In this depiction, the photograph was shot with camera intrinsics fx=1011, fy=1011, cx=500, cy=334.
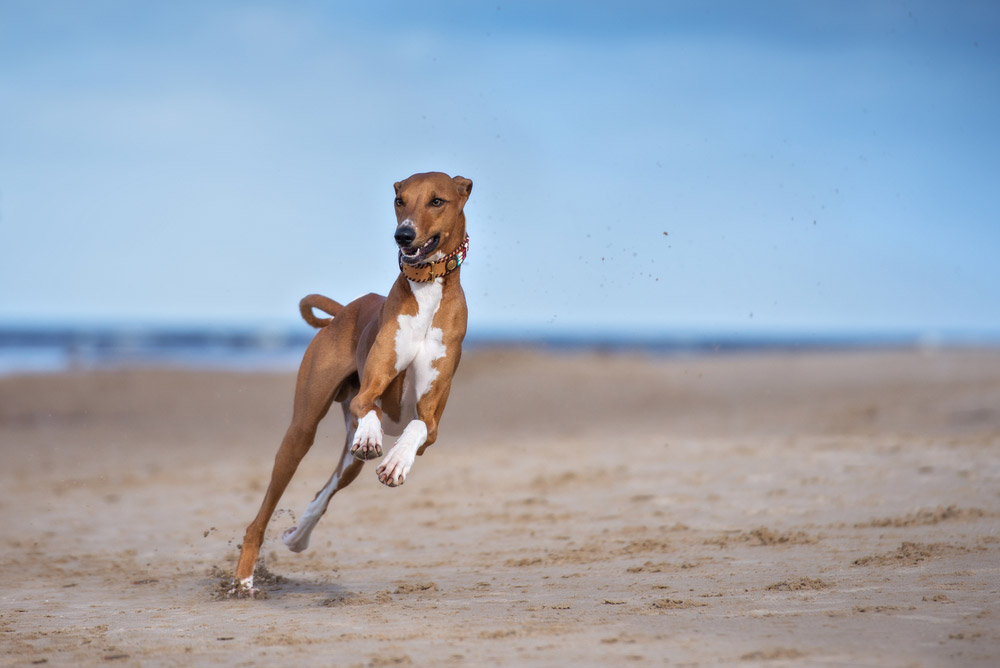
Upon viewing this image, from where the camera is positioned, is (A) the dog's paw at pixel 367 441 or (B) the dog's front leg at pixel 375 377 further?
(B) the dog's front leg at pixel 375 377

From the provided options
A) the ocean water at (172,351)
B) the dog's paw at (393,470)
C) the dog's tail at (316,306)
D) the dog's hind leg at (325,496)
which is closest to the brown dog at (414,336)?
the dog's paw at (393,470)

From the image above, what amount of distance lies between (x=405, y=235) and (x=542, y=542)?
317 cm

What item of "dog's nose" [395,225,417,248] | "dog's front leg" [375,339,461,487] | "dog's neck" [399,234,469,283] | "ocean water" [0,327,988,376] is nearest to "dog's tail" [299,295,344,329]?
"dog's neck" [399,234,469,283]

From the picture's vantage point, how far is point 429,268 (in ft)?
17.7

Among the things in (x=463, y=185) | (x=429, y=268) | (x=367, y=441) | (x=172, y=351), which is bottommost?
(x=172, y=351)

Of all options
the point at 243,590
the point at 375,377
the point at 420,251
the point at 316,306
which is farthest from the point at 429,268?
the point at 243,590

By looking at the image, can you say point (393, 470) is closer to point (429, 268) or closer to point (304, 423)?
point (429, 268)

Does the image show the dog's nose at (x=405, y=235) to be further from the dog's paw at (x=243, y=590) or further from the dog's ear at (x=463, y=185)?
the dog's paw at (x=243, y=590)

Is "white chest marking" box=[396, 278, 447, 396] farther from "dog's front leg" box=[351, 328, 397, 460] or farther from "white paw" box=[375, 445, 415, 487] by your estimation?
"white paw" box=[375, 445, 415, 487]

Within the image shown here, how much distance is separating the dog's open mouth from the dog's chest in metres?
0.18

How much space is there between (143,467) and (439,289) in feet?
27.6

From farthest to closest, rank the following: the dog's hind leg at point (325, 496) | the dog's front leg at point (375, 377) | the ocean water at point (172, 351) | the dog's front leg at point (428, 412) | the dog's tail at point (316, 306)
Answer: the ocean water at point (172, 351) < the dog's tail at point (316, 306) < the dog's hind leg at point (325, 496) < the dog's front leg at point (375, 377) < the dog's front leg at point (428, 412)

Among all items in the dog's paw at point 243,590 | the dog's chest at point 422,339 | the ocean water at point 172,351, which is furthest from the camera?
the ocean water at point 172,351

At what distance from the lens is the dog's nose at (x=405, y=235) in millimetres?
5102
